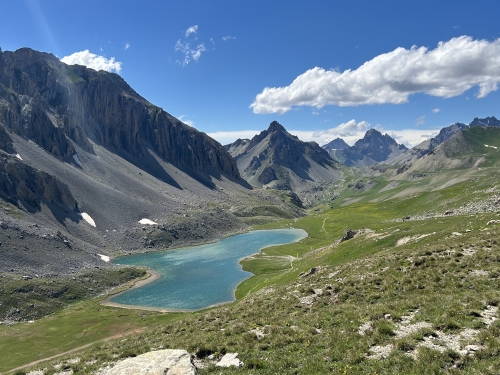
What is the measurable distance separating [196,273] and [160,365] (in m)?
101

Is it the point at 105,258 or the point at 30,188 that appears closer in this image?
the point at 105,258

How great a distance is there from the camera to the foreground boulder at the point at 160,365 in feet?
57.2

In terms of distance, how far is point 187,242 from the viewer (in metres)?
172

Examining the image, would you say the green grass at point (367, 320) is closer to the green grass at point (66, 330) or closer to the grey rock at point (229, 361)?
the grey rock at point (229, 361)

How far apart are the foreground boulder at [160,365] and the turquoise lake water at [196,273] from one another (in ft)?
219

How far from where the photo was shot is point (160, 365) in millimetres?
17906

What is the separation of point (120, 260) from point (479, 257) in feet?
433

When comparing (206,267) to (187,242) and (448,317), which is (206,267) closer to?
(187,242)

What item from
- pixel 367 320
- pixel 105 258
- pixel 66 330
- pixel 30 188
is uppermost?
pixel 30 188

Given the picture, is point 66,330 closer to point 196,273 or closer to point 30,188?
point 196,273

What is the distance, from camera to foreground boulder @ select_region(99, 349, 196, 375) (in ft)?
57.2

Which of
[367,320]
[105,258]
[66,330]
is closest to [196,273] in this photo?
Result: [105,258]

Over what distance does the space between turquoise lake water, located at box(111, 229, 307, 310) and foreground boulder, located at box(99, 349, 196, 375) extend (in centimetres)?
6688

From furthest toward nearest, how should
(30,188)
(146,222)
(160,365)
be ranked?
1. (146,222)
2. (30,188)
3. (160,365)
